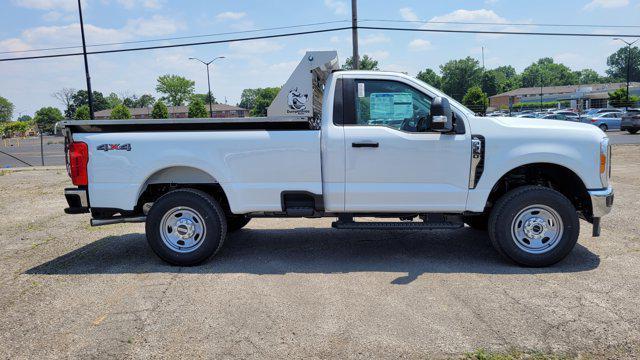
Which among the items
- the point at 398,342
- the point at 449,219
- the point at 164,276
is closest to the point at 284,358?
the point at 398,342

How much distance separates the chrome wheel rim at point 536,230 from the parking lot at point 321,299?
0.83 ft

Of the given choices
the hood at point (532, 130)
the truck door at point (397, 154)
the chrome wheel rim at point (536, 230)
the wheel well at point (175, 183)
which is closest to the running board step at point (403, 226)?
the truck door at point (397, 154)

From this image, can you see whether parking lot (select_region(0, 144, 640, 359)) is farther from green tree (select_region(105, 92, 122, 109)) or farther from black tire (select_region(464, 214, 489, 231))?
green tree (select_region(105, 92, 122, 109))

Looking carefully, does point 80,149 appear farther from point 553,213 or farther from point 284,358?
point 553,213

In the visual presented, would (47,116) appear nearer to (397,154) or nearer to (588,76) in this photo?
(397,154)

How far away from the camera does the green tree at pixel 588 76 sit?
16550 centimetres

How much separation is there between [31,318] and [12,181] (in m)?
12.3

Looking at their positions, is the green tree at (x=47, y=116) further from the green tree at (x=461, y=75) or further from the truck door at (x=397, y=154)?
the truck door at (x=397, y=154)

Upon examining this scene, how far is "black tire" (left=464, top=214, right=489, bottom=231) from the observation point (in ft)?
21.7

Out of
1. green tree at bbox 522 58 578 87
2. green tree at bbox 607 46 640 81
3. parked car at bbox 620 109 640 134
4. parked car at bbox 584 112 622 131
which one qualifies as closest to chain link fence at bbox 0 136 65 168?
parked car at bbox 620 109 640 134

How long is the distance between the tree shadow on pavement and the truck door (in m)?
0.67

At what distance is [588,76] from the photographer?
17588 centimetres

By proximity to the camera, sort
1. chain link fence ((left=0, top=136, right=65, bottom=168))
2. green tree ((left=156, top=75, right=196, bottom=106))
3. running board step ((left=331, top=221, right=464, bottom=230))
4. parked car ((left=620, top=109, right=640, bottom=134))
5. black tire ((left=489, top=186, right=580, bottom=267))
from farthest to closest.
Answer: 1. green tree ((left=156, top=75, right=196, bottom=106))
2. parked car ((left=620, top=109, right=640, bottom=134))
3. chain link fence ((left=0, top=136, right=65, bottom=168))
4. running board step ((left=331, top=221, right=464, bottom=230))
5. black tire ((left=489, top=186, right=580, bottom=267))

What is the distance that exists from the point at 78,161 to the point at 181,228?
4.46 ft
